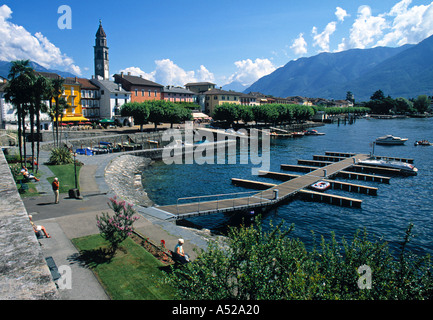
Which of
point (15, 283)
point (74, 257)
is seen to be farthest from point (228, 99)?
point (15, 283)

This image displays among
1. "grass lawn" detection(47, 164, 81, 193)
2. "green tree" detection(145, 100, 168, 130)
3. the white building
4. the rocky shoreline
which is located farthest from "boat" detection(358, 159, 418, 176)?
the white building

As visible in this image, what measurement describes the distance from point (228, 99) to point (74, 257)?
408ft

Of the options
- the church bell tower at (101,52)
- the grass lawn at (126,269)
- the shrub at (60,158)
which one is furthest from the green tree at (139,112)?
the church bell tower at (101,52)

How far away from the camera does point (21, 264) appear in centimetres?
572

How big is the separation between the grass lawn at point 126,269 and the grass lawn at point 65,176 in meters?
13.3

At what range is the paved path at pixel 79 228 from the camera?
484 inches

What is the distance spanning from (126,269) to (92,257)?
213cm

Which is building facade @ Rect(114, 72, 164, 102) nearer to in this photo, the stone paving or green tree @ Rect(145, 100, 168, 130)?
green tree @ Rect(145, 100, 168, 130)

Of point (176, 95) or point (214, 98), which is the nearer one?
point (176, 95)

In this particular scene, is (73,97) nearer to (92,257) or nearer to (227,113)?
(227,113)

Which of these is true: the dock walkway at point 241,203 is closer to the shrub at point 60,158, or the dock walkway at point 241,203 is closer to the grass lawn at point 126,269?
the grass lawn at point 126,269

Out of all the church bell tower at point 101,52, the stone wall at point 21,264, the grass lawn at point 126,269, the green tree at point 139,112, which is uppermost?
the church bell tower at point 101,52

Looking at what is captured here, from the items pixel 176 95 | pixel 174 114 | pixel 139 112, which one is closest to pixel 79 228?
pixel 139 112
